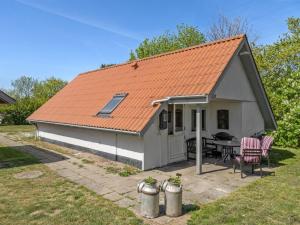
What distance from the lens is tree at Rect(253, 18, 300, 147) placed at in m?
15.9

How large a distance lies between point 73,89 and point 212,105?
11.1 metres

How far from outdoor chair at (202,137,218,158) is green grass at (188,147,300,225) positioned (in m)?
3.66

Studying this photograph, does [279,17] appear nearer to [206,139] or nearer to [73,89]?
[206,139]

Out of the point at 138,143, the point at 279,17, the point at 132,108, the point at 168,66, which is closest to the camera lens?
the point at 138,143

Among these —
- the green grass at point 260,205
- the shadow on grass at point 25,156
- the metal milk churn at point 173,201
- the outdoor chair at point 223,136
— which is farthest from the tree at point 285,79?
the shadow on grass at point 25,156

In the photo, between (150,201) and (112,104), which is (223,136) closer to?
(112,104)

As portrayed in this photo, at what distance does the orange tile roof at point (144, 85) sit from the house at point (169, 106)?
0.05m

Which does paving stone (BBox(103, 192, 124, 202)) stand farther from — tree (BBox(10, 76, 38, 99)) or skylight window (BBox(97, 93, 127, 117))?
tree (BBox(10, 76, 38, 99))

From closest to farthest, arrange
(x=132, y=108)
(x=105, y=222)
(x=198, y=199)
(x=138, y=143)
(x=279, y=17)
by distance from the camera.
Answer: (x=105, y=222)
(x=198, y=199)
(x=138, y=143)
(x=132, y=108)
(x=279, y=17)

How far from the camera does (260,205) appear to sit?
21.6 feet

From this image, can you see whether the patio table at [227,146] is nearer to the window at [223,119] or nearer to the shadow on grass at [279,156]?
the window at [223,119]

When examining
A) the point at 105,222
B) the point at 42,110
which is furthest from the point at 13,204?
the point at 42,110

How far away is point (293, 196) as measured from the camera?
718cm

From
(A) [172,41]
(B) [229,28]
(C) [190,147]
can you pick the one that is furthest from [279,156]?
(A) [172,41]
